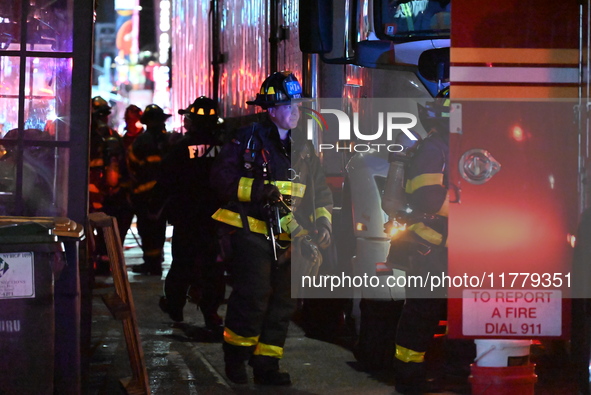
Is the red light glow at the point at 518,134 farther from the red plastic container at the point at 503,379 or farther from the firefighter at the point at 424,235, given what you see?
the red plastic container at the point at 503,379

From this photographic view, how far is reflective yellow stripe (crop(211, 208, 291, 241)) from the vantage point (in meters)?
5.87

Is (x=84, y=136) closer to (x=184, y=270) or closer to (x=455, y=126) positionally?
(x=455, y=126)

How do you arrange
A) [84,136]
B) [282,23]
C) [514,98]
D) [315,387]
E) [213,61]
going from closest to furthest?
1. [514,98]
2. [84,136]
3. [315,387]
4. [282,23]
5. [213,61]

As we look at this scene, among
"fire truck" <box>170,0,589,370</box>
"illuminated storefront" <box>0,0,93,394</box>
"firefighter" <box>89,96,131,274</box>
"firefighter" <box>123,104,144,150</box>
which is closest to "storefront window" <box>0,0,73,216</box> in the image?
"illuminated storefront" <box>0,0,93,394</box>

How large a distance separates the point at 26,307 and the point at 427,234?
2181mm

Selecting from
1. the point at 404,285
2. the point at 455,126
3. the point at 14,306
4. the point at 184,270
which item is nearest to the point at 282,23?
the point at 184,270

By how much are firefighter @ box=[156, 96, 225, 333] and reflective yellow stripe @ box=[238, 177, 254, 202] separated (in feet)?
6.22

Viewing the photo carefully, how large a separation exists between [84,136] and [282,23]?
2.71 meters

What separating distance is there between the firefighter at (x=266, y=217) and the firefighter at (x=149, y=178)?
3.79 metres

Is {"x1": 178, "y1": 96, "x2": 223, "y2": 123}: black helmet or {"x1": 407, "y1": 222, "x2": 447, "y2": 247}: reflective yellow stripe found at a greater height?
{"x1": 178, "y1": 96, "x2": 223, "y2": 123}: black helmet

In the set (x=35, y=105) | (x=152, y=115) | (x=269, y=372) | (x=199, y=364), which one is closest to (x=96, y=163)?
(x=152, y=115)

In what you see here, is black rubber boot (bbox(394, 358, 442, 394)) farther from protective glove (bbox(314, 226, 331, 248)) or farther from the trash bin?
the trash bin

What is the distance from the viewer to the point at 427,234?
5430 mm

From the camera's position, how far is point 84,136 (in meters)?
5.15
